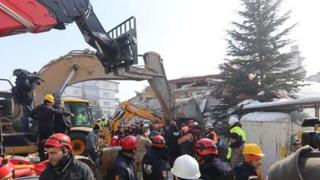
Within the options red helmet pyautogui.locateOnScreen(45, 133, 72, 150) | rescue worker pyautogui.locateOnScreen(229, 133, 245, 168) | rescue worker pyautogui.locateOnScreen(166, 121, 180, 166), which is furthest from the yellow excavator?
red helmet pyautogui.locateOnScreen(45, 133, 72, 150)

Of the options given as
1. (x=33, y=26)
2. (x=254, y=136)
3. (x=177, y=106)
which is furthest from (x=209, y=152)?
(x=177, y=106)

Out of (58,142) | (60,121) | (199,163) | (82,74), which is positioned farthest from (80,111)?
(58,142)

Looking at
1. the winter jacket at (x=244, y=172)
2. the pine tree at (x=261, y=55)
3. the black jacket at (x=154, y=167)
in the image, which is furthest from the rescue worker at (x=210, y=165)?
the pine tree at (x=261, y=55)

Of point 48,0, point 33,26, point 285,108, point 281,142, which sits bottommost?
point 281,142

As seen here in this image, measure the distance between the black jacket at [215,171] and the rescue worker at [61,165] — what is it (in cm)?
173

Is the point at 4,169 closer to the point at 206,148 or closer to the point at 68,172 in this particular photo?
the point at 68,172

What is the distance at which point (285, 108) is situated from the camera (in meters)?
10.7

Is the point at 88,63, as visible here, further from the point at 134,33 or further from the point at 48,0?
the point at 48,0

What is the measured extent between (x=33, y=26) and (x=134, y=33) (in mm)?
3564

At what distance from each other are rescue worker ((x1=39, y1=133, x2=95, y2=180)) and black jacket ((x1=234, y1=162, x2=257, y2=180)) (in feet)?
7.18

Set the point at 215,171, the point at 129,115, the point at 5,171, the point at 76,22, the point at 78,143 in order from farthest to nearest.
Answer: the point at 129,115, the point at 78,143, the point at 76,22, the point at 215,171, the point at 5,171

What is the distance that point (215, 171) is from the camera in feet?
18.3

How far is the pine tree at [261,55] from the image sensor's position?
18.6 metres

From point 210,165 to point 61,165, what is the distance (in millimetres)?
2088
